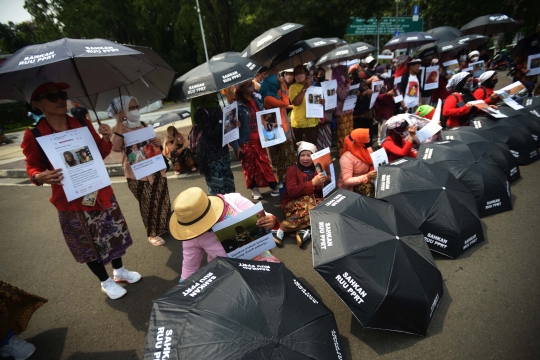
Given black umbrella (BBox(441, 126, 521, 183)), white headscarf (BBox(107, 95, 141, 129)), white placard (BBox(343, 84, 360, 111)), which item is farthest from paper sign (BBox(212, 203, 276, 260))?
white placard (BBox(343, 84, 360, 111))

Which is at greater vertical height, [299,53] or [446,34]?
[299,53]

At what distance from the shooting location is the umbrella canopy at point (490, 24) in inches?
344

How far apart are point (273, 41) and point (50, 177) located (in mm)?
3339

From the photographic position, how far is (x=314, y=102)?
4.78 m

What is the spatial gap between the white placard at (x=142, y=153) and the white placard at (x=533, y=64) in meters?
9.21

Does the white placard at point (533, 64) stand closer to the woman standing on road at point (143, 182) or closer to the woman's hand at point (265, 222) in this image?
Result: the woman's hand at point (265, 222)

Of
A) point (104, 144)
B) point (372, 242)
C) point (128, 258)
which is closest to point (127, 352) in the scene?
point (128, 258)

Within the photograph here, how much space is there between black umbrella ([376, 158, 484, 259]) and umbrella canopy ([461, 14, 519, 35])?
9.02 meters

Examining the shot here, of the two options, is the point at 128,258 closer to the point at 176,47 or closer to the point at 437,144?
the point at 437,144

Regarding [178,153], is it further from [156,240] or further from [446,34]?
[446,34]

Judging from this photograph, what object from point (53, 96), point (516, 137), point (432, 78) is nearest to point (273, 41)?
point (53, 96)

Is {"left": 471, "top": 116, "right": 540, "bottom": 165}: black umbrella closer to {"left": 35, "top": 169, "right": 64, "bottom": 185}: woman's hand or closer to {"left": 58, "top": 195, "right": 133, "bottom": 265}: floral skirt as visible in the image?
{"left": 58, "top": 195, "right": 133, "bottom": 265}: floral skirt

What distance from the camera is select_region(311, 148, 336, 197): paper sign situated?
10.8ft

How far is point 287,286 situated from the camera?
1.62 meters
